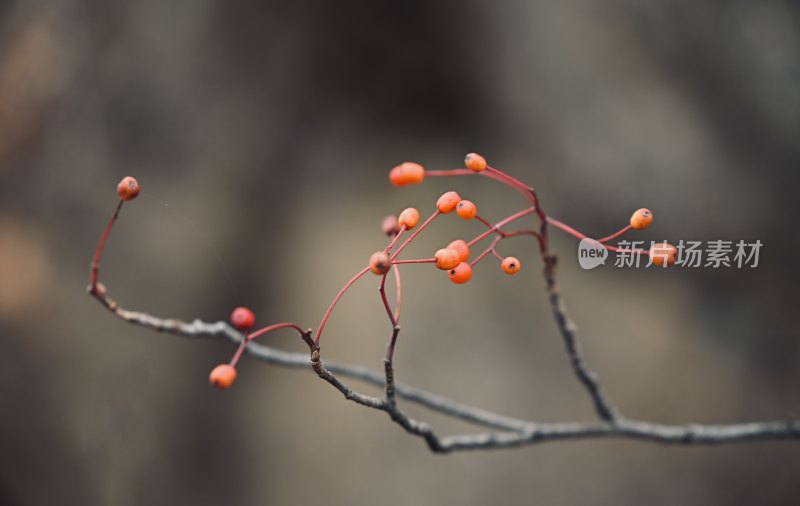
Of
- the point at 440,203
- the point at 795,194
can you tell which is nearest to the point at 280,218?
the point at 440,203

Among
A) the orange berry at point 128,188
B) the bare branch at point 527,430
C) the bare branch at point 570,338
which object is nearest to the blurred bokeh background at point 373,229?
the bare branch at point 527,430

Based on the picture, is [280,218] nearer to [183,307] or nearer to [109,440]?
[183,307]

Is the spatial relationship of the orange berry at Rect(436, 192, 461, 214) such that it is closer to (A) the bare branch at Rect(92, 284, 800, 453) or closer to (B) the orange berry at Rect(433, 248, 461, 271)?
(B) the orange berry at Rect(433, 248, 461, 271)

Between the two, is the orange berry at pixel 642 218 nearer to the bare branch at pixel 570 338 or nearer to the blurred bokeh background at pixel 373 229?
the bare branch at pixel 570 338

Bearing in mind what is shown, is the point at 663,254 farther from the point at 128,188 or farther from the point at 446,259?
the point at 128,188

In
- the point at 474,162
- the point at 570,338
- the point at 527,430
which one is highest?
the point at 474,162

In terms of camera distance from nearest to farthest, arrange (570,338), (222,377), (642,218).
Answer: (222,377) < (642,218) < (570,338)

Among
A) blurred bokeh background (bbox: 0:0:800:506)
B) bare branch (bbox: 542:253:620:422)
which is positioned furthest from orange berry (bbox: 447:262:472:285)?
blurred bokeh background (bbox: 0:0:800:506)

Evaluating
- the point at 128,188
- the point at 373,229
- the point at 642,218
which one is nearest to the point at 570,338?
the point at 642,218

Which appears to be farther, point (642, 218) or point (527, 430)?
point (527, 430)
